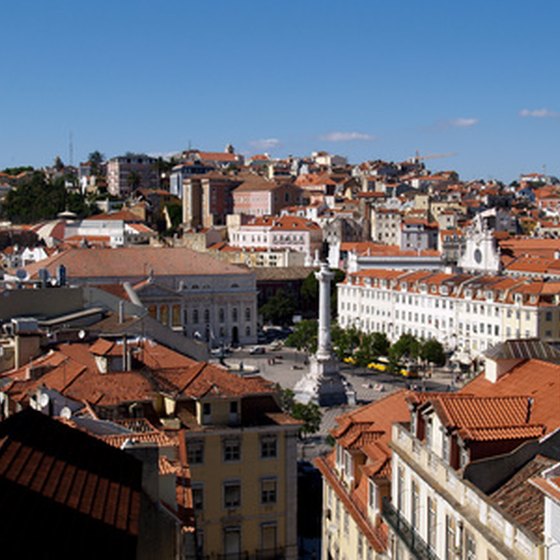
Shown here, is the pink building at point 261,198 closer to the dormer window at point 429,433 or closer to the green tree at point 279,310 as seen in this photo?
the green tree at point 279,310

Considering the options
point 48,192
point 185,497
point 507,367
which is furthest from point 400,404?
point 48,192

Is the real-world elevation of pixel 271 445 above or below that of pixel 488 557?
below

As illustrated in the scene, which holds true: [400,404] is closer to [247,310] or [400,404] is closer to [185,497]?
[185,497]

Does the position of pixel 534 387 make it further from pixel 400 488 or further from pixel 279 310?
pixel 279 310

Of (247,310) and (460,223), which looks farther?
(460,223)

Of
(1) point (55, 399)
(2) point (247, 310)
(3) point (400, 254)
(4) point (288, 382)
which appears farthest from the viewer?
(3) point (400, 254)

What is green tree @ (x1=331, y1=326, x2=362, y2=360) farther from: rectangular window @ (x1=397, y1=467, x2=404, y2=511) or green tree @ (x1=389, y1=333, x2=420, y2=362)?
rectangular window @ (x1=397, y1=467, x2=404, y2=511)

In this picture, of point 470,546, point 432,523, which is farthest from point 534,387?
point 470,546

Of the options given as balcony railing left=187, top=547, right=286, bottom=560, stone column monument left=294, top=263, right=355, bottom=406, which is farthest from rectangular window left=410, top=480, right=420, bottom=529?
stone column monument left=294, top=263, right=355, bottom=406
